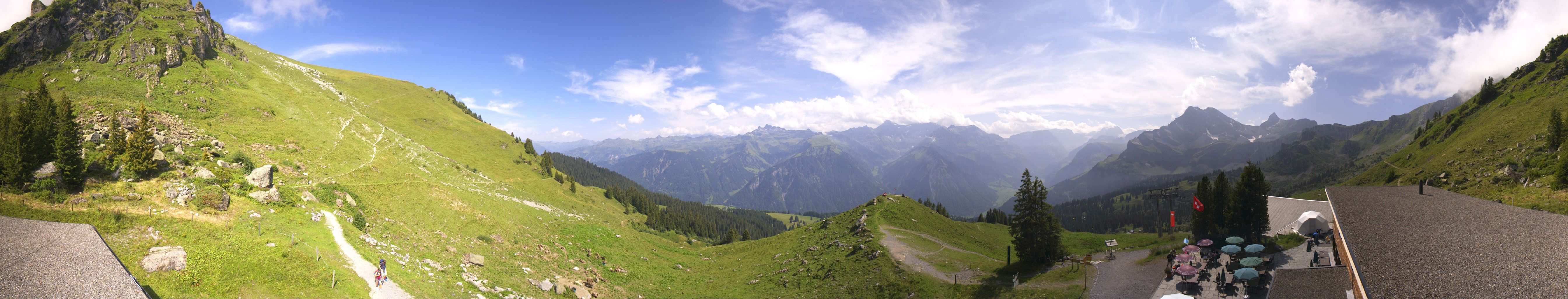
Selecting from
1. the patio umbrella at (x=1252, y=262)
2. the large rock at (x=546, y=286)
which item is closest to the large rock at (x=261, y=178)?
the large rock at (x=546, y=286)

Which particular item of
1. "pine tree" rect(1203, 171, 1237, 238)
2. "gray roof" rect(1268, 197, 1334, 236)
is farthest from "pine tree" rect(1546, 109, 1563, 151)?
"pine tree" rect(1203, 171, 1237, 238)

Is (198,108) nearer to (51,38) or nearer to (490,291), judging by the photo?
(51,38)

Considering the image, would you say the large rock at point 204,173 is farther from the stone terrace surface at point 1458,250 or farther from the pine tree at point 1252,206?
the pine tree at point 1252,206

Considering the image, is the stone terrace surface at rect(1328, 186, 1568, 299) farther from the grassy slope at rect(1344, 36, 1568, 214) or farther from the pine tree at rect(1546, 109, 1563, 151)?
the pine tree at rect(1546, 109, 1563, 151)

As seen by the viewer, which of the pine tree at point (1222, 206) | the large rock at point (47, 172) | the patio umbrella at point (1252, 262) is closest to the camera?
the large rock at point (47, 172)

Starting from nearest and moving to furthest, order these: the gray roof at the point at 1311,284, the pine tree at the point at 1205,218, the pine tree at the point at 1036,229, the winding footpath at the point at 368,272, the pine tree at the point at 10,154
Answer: the pine tree at the point at 10,154, the winding footpath at the point at 368,272, the gray roof at the point at 1311,284, the pine tree at the point at 1036,229, the pine tree at the point at 1205,218

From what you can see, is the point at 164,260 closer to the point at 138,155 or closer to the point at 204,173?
the point at 138,155

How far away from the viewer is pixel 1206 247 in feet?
141

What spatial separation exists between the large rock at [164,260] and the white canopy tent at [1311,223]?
249 feet

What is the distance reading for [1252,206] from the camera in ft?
137

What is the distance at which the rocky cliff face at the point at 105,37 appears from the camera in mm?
34750

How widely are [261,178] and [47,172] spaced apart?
7.12 m

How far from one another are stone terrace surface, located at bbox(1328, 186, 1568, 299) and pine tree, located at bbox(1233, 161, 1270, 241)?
Answer: 35.8ft

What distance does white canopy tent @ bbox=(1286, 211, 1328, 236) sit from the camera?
1635 inches
